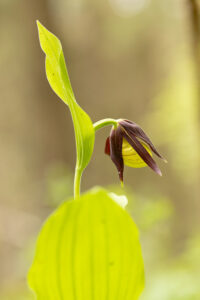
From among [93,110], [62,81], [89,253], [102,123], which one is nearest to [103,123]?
[102,123]

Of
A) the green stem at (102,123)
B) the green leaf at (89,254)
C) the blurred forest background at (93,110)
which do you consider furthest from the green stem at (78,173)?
the blurred forest background at (93,110)

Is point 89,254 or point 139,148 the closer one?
point 89,254

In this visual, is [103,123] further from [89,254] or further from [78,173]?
[89,254]

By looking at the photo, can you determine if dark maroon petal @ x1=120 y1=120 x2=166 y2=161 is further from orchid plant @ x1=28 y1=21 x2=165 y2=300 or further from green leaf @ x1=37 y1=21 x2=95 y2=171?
orchid plant @ x1=28 y1=21 x2=165 y2=300

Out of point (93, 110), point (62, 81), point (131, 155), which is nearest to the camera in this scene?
point (62, 81)

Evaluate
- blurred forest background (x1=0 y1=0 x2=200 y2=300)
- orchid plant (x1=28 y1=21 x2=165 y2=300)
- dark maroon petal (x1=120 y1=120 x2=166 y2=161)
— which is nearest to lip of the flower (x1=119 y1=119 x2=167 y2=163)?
dark maroon petal (x1=120 y1=120 x2=166 y2=161)

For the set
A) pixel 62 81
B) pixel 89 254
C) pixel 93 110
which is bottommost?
pixel 93 110
